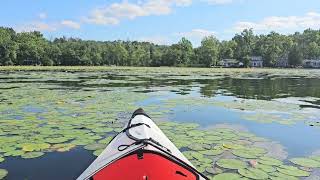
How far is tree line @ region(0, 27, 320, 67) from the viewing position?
238 ft

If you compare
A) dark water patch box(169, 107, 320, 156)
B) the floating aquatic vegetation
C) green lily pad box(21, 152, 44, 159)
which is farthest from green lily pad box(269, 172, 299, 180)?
green lily pad box(21, 152, 44, 159)

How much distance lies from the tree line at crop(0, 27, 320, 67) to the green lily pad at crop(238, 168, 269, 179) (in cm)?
6750

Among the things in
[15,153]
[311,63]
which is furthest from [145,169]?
[311,63]

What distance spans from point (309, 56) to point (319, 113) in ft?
307

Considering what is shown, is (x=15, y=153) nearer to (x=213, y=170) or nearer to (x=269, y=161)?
(x=213, y=170)

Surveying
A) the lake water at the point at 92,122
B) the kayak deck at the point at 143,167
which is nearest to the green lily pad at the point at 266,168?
the lake water at the point at 92,122

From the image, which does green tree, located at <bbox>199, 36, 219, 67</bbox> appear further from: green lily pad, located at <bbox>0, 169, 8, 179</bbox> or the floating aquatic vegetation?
green lily pad, located at <bbox>0, 169, 8, 179</bbox>

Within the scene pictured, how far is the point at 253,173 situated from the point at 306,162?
1295 mm

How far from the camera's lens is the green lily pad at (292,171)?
5.27 meters

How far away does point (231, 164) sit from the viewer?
5.63 meters

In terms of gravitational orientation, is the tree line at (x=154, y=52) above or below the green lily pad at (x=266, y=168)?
above

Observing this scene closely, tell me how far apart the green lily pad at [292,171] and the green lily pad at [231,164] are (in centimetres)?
56

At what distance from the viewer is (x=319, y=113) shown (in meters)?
11.3

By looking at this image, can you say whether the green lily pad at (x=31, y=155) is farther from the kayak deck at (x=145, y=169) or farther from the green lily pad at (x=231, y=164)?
the green lily pad at (x=231, y=164)
